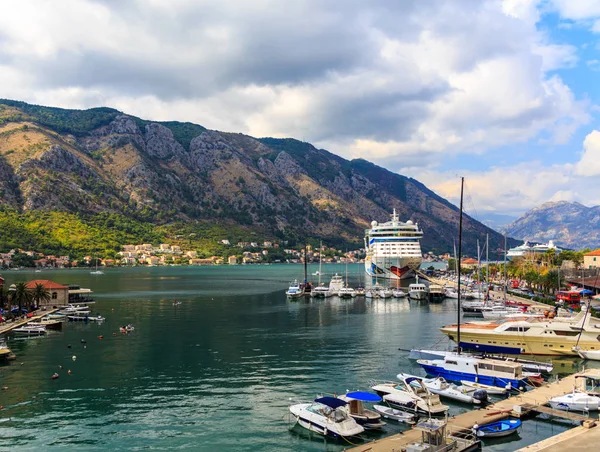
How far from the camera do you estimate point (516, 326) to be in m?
57.2

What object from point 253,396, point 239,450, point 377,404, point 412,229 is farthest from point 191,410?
point 412,229

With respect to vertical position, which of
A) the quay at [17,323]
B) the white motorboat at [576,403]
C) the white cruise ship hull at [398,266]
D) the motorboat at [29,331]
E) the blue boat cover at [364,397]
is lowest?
the motorboat at [29,331]

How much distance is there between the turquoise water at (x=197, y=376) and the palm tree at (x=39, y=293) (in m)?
11.6

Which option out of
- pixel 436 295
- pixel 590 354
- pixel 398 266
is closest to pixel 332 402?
pixel 590 354

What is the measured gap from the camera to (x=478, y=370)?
44031 millimetres

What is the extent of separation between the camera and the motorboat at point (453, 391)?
128 ft

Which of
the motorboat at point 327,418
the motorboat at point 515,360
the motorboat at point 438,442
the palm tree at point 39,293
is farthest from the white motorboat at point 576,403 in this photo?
the palm tree at point 39,293

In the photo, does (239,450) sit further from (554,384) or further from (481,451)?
(554,384)

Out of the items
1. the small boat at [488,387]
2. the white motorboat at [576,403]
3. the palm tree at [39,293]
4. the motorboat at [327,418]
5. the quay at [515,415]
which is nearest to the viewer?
the quay at [515,415]

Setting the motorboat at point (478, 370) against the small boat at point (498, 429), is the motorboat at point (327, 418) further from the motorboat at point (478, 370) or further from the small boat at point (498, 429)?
the motorboat at point (478, 370)

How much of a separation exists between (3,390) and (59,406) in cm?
769

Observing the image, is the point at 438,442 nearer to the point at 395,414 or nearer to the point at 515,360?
the point at 395,414

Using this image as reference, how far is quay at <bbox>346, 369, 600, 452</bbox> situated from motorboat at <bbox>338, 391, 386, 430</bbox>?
3159 millimetres

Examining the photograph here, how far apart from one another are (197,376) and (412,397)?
70.7ft
